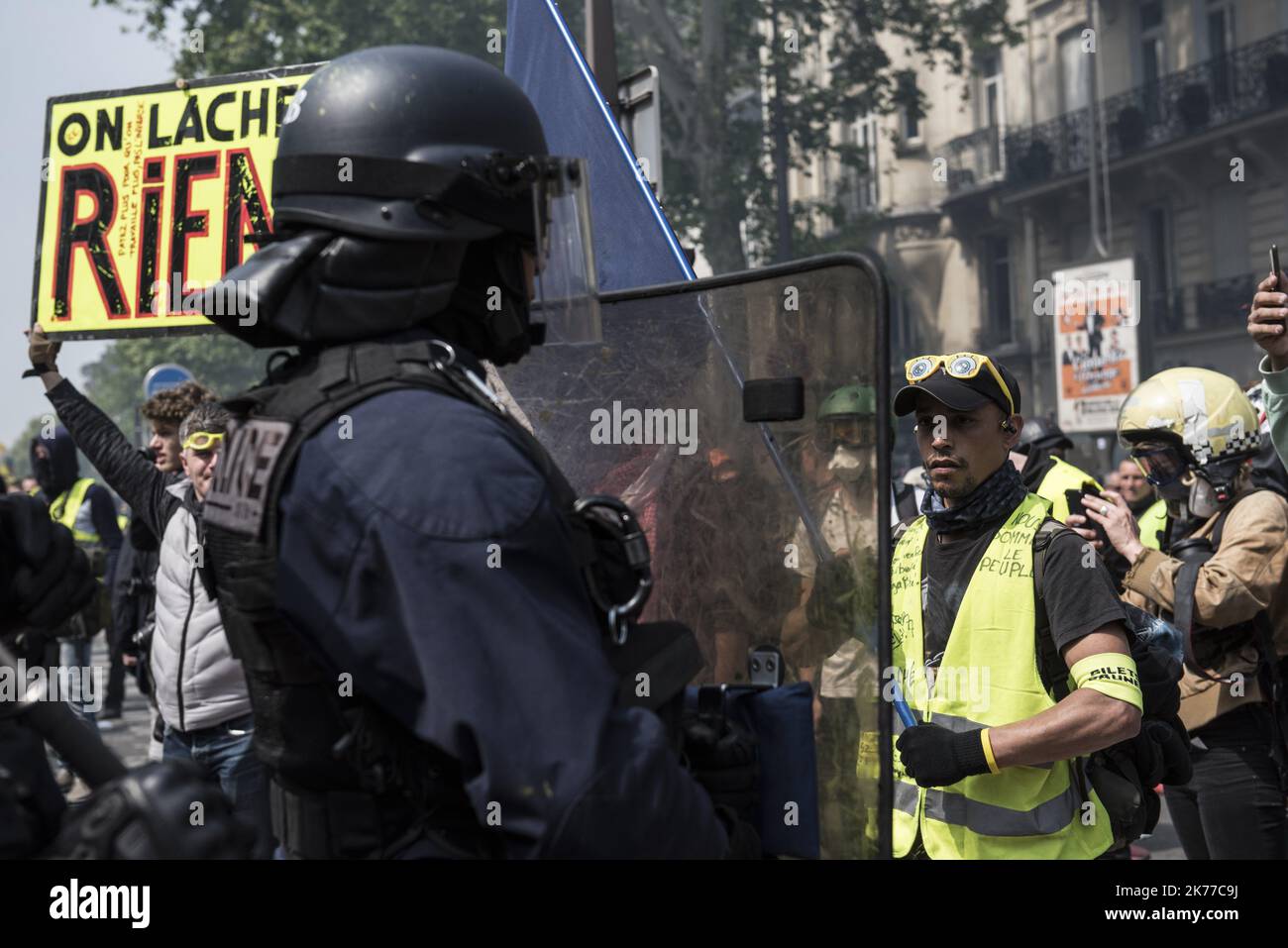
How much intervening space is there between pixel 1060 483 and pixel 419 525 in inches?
176

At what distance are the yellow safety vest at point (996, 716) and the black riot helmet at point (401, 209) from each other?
1290 millimetres

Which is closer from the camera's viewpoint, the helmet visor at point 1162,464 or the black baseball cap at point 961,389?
the black baseball cap at point 961,389

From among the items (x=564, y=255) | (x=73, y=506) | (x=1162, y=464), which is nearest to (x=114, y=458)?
(x=564, y=255)

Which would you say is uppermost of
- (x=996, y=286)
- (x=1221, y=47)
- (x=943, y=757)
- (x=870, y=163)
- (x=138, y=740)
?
(x=870, y=163)

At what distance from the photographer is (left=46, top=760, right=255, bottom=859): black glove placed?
138 centimetres

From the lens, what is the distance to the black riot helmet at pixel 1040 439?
237 inches

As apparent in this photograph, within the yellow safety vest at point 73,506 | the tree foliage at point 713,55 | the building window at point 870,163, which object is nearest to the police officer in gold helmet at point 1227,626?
the yellow safety vest at point 73,506

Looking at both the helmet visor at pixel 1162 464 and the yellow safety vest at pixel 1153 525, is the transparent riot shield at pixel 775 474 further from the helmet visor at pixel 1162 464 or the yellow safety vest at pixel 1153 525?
the yellow safety vest at pixel 1153 525

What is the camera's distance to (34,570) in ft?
5.75

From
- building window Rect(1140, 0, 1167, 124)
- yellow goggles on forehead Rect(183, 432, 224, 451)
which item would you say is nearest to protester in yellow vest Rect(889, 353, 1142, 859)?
yellow goggles on forehead Rect(183, 432, 224, 451)

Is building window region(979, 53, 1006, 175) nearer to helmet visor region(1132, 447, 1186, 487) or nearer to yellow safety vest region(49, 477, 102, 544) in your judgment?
yellow safety vest region(49, 477, 102, 544)

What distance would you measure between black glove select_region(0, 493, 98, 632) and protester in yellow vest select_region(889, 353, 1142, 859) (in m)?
1.46

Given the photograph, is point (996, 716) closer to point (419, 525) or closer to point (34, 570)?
point (419, 525)
